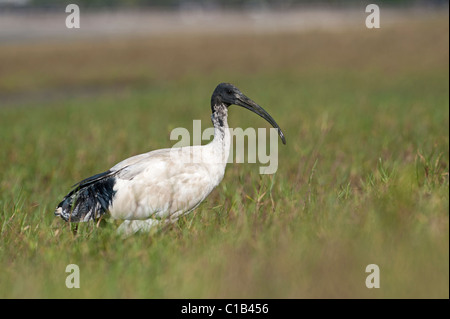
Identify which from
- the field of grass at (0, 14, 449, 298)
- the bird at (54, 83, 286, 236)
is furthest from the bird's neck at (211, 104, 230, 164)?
the field of grass at (0, 14, 449, 298)

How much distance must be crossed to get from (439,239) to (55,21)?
195 ft

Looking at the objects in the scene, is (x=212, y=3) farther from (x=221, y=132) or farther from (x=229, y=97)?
(x=221, y=132)

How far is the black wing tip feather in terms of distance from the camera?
486 cm

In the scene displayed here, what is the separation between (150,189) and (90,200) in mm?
495

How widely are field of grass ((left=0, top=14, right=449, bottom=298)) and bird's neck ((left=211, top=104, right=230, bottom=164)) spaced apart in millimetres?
473

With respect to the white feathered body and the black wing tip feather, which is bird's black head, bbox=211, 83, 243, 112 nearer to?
the white feathered body

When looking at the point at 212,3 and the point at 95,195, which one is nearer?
the point at 95,195

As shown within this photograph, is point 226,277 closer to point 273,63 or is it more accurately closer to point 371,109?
point 371,109

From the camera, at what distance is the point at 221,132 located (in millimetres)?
5035

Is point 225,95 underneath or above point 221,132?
above

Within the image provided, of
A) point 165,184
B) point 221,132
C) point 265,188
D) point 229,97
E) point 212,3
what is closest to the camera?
point 165,184

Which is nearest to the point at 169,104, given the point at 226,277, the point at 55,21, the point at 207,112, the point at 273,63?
the point at 207,112

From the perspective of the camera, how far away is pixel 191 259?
11.9 feet

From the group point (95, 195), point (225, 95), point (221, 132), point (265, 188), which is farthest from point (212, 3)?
point (95, 195)
